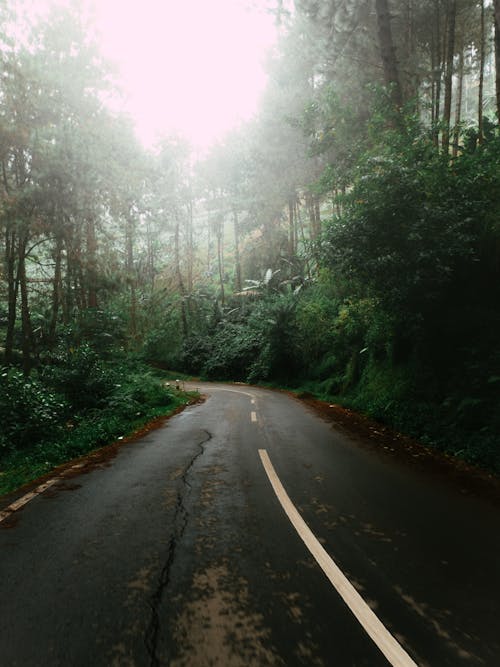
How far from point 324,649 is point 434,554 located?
1624 mm

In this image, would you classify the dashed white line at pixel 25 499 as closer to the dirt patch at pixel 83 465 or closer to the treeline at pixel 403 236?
the dirt patch at pixel 83 465

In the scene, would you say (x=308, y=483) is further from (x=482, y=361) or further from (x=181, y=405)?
(x=181, y=405)

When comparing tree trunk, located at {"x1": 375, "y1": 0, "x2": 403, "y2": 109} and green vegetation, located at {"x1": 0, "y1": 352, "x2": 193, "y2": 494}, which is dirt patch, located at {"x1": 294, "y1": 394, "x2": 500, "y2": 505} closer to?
green vegetation, located at {"x1": 0, "y1": 352, "x2": 193, "y2": 494}

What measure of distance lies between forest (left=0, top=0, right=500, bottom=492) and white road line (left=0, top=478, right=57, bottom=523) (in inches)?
23.1

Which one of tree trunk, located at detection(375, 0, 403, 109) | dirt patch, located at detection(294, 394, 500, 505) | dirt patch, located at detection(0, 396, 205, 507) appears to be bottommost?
dirt patch, located at detection(0, 396, 205, 507)

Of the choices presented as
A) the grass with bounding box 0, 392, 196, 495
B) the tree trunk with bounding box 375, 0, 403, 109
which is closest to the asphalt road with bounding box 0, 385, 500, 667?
the grass with bounding box 0, 392, 196, 495

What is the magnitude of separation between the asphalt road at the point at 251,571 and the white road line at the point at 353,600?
0.01 metres

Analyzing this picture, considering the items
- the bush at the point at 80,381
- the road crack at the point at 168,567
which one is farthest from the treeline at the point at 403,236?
the bush at the point at 80,381

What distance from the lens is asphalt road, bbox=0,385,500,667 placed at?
2277mm

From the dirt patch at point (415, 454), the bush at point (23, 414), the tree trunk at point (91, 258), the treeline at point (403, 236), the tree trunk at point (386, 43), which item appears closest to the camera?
the dirt patch at point (415, 454)

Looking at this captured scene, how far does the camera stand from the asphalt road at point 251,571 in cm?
228

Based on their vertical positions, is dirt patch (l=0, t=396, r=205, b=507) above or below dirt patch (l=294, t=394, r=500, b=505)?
below

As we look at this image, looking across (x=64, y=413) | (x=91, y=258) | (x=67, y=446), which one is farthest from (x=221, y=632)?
(x=91, y=258)

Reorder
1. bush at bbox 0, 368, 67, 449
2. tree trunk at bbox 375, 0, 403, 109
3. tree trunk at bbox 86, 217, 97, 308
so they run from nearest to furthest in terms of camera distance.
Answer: bush at bbox 0, 368, 67, 449 → tree trunk at bbox 375, 0, 403, 109 → tree trunk at bbox 86, 217, 97, 308
